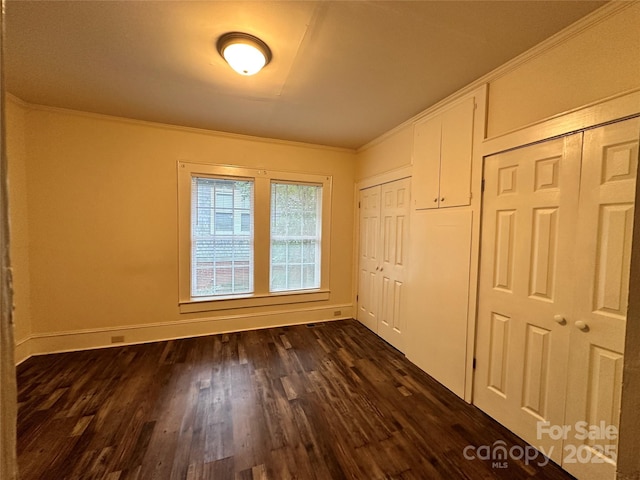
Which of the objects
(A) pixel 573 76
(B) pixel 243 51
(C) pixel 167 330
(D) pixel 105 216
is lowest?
(C) pixel 167 330

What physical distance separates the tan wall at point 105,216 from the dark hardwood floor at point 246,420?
0.51m

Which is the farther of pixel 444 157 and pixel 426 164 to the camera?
pixel 426 164

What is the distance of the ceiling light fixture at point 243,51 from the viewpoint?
1610 mm

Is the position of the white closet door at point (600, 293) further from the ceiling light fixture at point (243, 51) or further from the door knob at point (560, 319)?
the ceiling light fixture at point (243, 51)

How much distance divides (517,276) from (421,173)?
4.21 ft

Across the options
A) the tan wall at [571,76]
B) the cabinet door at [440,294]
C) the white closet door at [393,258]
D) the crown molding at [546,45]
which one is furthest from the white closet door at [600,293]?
the white closet door at [393,258]

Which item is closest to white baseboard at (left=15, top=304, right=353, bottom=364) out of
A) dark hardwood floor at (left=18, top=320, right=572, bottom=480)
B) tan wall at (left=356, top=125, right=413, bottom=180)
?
dark hardwood floor at (left=18, top=320, right=572, bottom=480)

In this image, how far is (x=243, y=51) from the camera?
164 centimetres

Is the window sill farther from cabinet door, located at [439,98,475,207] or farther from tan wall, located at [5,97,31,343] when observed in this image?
cabinet door, located at [439,98,475,207]

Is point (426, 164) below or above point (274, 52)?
below

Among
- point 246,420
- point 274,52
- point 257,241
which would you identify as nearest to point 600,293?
point 246,420

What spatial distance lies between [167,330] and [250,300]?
1016mm

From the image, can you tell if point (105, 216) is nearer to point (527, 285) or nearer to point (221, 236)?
point (221, 236)

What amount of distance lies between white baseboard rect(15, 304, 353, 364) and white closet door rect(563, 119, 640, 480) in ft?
9.01
